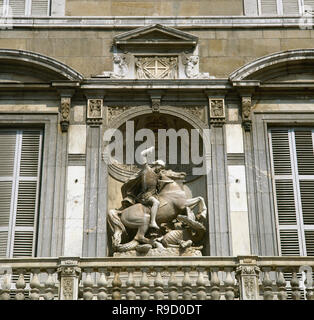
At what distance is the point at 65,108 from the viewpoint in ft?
56.0

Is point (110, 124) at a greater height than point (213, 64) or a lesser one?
lesser

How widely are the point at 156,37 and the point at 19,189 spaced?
4.18 metres

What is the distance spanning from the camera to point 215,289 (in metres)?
13.5

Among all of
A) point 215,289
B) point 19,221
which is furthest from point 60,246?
point 215,289

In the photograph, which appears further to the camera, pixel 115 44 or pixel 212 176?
pixel 115 44

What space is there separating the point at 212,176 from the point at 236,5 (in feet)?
13.5

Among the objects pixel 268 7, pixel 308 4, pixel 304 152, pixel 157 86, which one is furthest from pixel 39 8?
pixel 304 152

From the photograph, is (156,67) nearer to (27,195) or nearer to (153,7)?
(153,7)

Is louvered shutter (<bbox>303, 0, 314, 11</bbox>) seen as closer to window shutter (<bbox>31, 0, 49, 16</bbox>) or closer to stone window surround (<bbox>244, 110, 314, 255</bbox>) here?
stone window surround (<bbox>244, 110, 314, 255</bbox>)

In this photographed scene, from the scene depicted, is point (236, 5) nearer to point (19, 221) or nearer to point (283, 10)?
point (283, 10)

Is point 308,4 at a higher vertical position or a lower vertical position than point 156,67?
higher
